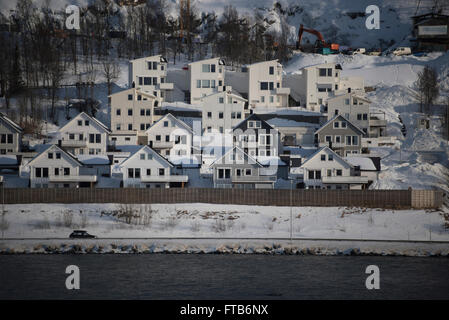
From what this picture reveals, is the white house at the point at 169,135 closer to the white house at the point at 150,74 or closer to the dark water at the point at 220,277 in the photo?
the white house at the point at 150,74

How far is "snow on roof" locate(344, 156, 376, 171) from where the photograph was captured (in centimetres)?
3769

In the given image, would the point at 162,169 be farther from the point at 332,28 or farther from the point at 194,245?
the point at 332,28

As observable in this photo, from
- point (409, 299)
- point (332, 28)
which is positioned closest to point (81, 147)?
point (409, 299)

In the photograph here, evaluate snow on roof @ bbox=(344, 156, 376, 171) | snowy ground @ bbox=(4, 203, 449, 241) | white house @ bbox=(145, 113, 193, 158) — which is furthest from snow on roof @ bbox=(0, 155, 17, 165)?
snow on roof @ bbox=(344, 156, 376, 171)

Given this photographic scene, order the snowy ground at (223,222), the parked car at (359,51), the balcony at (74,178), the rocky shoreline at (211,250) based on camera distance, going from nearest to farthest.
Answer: the rocky shoreline at (211,250)
the snowy ground at (223,222)
the balcony at (74,178)
the parked car at (359,51)

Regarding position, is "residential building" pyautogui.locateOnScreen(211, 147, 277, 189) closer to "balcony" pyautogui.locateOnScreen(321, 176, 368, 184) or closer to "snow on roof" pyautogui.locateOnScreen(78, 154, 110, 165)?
"balcony" pyautogui.locateOnScreen(321, 176, 368, 184)

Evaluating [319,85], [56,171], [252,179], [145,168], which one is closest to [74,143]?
[56,171]

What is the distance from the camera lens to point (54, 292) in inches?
871

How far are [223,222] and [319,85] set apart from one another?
22.9 metres

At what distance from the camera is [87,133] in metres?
42.6

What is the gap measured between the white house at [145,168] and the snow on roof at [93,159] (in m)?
1.92

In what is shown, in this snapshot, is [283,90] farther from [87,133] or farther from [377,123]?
[87,133]

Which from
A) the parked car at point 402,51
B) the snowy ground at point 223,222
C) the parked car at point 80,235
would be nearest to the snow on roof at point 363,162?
the snowy ground at point 223,222

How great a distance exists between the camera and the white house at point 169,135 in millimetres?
43188
